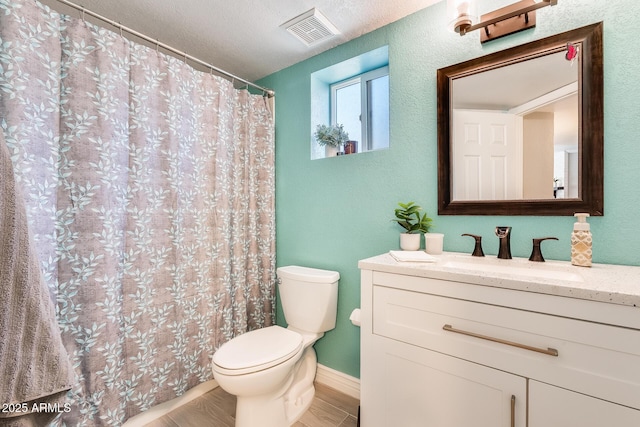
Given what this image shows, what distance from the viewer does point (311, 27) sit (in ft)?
5.04

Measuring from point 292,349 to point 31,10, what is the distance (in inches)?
70.6

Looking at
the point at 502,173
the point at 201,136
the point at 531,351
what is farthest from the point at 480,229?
the point at 201,136

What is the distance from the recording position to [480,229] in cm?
128

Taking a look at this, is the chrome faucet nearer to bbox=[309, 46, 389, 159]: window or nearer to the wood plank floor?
bbox=[309, 46, 389, 159]: window

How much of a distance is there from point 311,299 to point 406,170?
0.94 meters

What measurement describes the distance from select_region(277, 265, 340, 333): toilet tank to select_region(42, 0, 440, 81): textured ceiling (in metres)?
1.49

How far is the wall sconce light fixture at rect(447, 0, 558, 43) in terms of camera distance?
44.8 inches

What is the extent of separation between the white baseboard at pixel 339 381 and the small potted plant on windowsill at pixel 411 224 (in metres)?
0.96

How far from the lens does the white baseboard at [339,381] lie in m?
1.67

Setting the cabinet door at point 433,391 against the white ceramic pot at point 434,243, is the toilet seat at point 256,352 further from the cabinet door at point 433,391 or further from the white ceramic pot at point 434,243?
the white ceramic pot at point 434,243

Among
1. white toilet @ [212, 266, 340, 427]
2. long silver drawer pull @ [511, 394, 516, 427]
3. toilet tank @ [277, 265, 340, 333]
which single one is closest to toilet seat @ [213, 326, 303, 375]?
white toilet @ [212, 266, 340, 427]

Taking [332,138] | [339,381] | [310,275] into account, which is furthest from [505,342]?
[332,138]

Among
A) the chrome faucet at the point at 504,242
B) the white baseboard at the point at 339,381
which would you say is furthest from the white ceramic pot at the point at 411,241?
the white baseboard at the point at 339,381

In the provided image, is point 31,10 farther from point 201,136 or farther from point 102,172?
point 201,136
